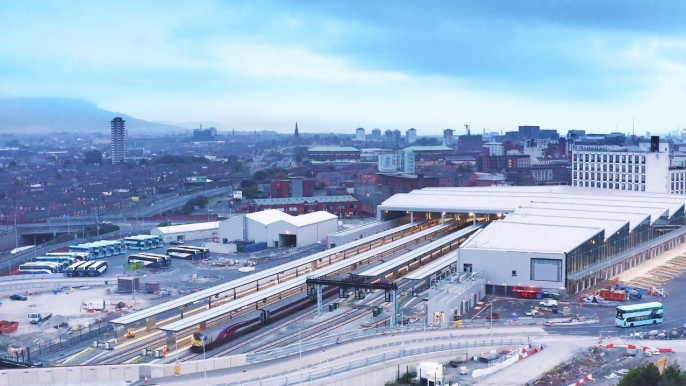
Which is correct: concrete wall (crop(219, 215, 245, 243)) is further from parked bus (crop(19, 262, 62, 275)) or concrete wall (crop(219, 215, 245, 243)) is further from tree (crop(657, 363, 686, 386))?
tree (crop(657, 363, 686, 386))

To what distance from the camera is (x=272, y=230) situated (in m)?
26.5

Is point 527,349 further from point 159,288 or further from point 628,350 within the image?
point 159,288

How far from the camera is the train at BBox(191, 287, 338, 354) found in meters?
13.4

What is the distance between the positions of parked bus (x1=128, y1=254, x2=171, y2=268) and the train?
7.11 m

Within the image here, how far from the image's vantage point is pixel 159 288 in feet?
63.4

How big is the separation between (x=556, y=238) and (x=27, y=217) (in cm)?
3119

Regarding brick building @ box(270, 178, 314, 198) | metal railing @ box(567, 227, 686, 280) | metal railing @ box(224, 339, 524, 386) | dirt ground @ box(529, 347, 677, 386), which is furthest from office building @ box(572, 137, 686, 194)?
metal railing @ box(224, 339, 524, 386)

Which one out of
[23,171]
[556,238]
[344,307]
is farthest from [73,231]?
[23,171]

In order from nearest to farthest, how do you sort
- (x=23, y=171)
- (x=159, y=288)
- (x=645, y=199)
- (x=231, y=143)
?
1. (x=159, y=288)
2. (x=645, y=199)
3. (x=23, y=171)
4. (x=231, y=143)

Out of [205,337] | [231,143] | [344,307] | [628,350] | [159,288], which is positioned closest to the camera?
[628,350]

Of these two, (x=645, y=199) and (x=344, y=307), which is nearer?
(x=344, y=307)

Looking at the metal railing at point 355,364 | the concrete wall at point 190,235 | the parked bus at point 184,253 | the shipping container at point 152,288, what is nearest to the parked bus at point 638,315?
the metal railing at point 355,364

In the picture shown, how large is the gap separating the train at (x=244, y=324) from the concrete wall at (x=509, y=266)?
12.8 feet

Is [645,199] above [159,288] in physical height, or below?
above
